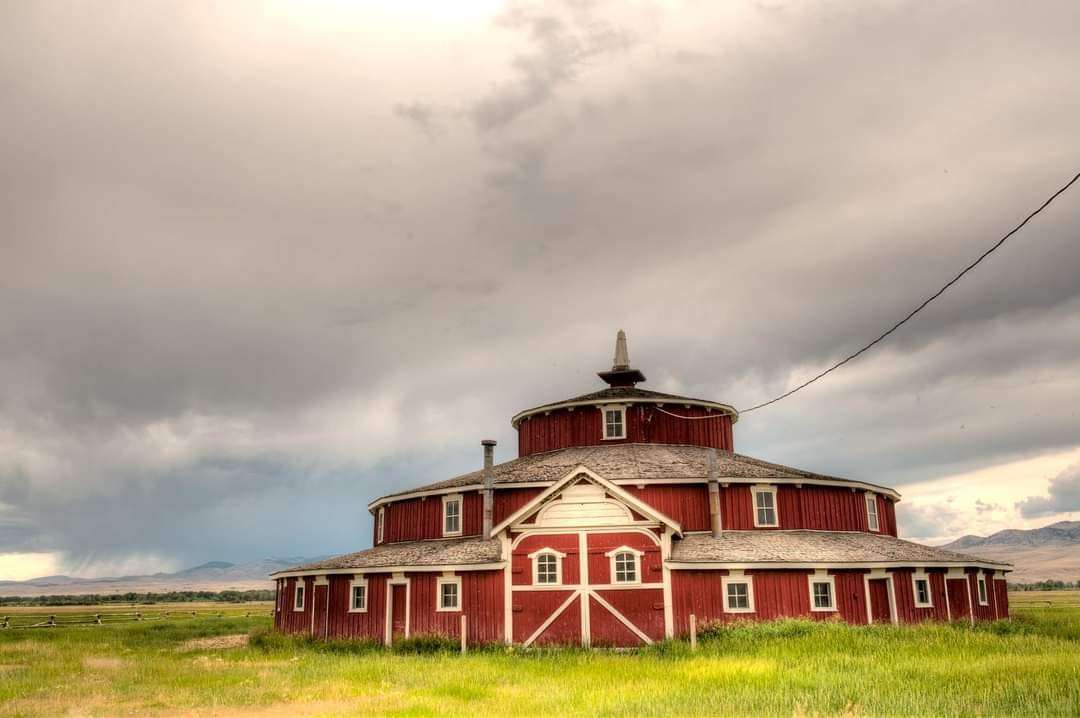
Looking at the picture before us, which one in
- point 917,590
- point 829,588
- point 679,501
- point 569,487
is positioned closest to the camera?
point 829,588

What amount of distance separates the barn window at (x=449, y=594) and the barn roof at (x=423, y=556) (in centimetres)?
79

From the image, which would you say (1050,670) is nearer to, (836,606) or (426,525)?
(836,606)

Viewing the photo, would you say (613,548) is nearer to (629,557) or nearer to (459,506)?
(629,557)

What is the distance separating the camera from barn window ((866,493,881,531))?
39750 millimetres

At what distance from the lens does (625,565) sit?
32438 millimetres

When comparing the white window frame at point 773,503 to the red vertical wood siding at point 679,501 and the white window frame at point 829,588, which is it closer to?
the red vertical wood siding at point 679,501

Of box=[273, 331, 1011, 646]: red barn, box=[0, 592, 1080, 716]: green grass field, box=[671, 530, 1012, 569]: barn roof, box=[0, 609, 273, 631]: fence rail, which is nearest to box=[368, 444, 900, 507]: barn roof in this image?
box=[273, 331, 1011, 646]: red barn

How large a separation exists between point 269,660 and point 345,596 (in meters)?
6.12

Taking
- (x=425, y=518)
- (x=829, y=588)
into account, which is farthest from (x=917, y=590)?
(x=425, y=518)

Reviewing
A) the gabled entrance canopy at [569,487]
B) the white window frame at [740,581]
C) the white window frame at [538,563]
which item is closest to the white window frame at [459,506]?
the gabled entrance canopy at [569,487]

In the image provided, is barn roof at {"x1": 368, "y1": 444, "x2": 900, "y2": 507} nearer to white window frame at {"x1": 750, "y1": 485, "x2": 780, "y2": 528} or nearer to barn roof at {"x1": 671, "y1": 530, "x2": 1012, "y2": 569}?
white window frame at {"x1": 750, "y1": 485, "x2": 780, "y2": 528}

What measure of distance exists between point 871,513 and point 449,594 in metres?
19.8

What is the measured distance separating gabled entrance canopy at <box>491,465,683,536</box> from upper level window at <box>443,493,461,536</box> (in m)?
6.27

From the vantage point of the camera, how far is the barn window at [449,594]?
3356cm
